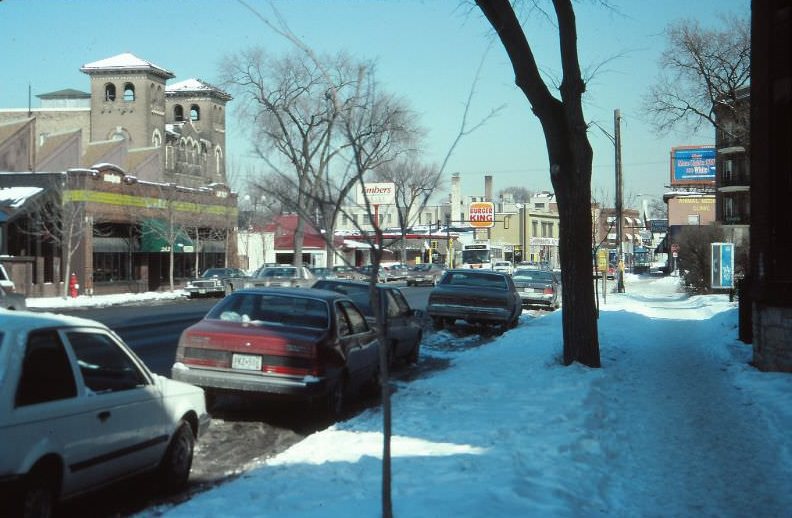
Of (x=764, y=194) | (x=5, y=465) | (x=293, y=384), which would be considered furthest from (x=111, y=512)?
(x=764, y=194)

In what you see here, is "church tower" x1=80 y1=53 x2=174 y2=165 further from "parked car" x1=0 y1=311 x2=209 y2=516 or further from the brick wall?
"parked car" x1=0 y1=311 x2=209 y2=516

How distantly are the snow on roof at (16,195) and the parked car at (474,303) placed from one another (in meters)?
24.7

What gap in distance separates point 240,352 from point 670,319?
1888 cm

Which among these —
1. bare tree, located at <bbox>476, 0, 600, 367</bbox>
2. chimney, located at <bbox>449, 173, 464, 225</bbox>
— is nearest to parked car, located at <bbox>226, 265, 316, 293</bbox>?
bare tree, located at <bbox>476, 0, 600, 367</bbox>

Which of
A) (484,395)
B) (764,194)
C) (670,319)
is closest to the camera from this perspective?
(484,395)

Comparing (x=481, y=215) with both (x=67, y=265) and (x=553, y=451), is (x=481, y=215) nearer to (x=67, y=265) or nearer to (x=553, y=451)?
(x=67, y=265)

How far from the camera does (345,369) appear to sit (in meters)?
9.88

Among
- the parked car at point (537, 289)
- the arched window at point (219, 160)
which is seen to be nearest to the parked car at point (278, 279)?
the parked car at point (537, 289)

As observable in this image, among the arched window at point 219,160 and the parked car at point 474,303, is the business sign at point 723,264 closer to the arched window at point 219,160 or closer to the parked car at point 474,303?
the parked car at point 474,303

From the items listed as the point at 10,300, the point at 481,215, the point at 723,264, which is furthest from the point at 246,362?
the point at 481,215

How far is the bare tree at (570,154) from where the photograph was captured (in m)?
13.1

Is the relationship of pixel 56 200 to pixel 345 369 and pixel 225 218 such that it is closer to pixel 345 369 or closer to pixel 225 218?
pixel 225 218

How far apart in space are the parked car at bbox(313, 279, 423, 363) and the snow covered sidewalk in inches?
45.1

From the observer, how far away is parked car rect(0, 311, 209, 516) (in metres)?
4.81
